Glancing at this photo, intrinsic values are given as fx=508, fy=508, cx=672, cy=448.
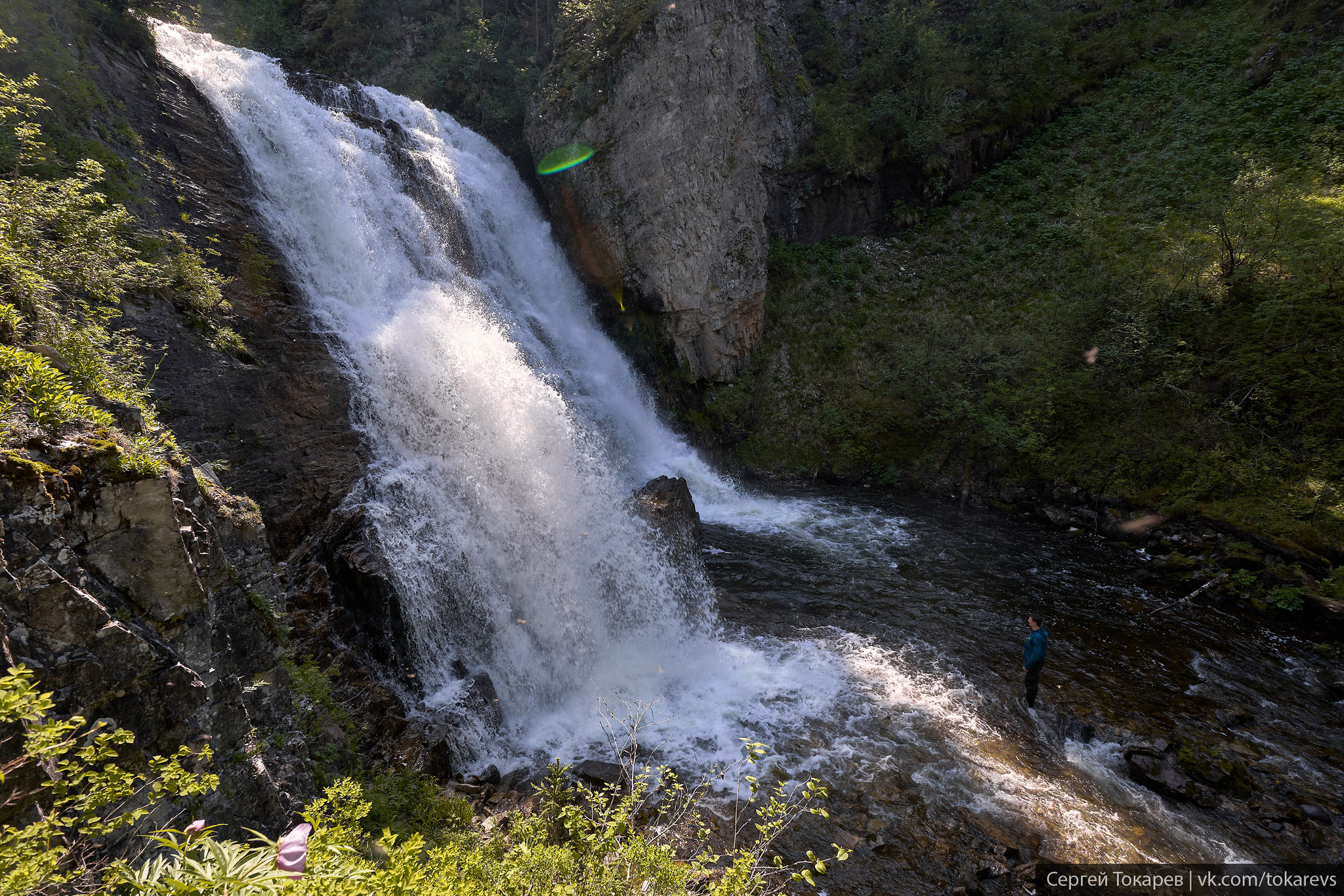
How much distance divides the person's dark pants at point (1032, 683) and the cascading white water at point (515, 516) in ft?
3.23

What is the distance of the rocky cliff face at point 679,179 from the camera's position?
20.4 m

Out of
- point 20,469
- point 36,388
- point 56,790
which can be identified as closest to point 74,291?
point 36,388

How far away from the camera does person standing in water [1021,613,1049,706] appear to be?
829 centimetres

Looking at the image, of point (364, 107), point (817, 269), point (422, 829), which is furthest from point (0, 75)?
point (817, 269)

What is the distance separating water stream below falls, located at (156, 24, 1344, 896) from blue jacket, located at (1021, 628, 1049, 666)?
3.12ft

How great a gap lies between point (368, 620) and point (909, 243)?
27.2 meters

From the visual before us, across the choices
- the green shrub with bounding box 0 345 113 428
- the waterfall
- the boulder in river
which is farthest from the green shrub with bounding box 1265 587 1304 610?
the green shrub with bounding box 0 345 113 428

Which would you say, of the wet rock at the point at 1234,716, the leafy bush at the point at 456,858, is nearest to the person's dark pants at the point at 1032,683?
the wet rock at the point at 1234,716

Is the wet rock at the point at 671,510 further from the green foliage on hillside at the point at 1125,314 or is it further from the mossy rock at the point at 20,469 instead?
the mossy rock at the point at 20,469

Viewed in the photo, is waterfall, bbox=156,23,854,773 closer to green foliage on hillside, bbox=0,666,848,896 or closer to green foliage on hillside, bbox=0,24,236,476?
green foliage on hillside, bbox=0,24,236,476

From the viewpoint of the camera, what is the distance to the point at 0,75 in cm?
692

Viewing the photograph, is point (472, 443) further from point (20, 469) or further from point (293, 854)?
point (293, 854)

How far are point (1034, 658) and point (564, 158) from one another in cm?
2291

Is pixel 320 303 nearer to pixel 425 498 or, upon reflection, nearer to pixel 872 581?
pixel 425 498
